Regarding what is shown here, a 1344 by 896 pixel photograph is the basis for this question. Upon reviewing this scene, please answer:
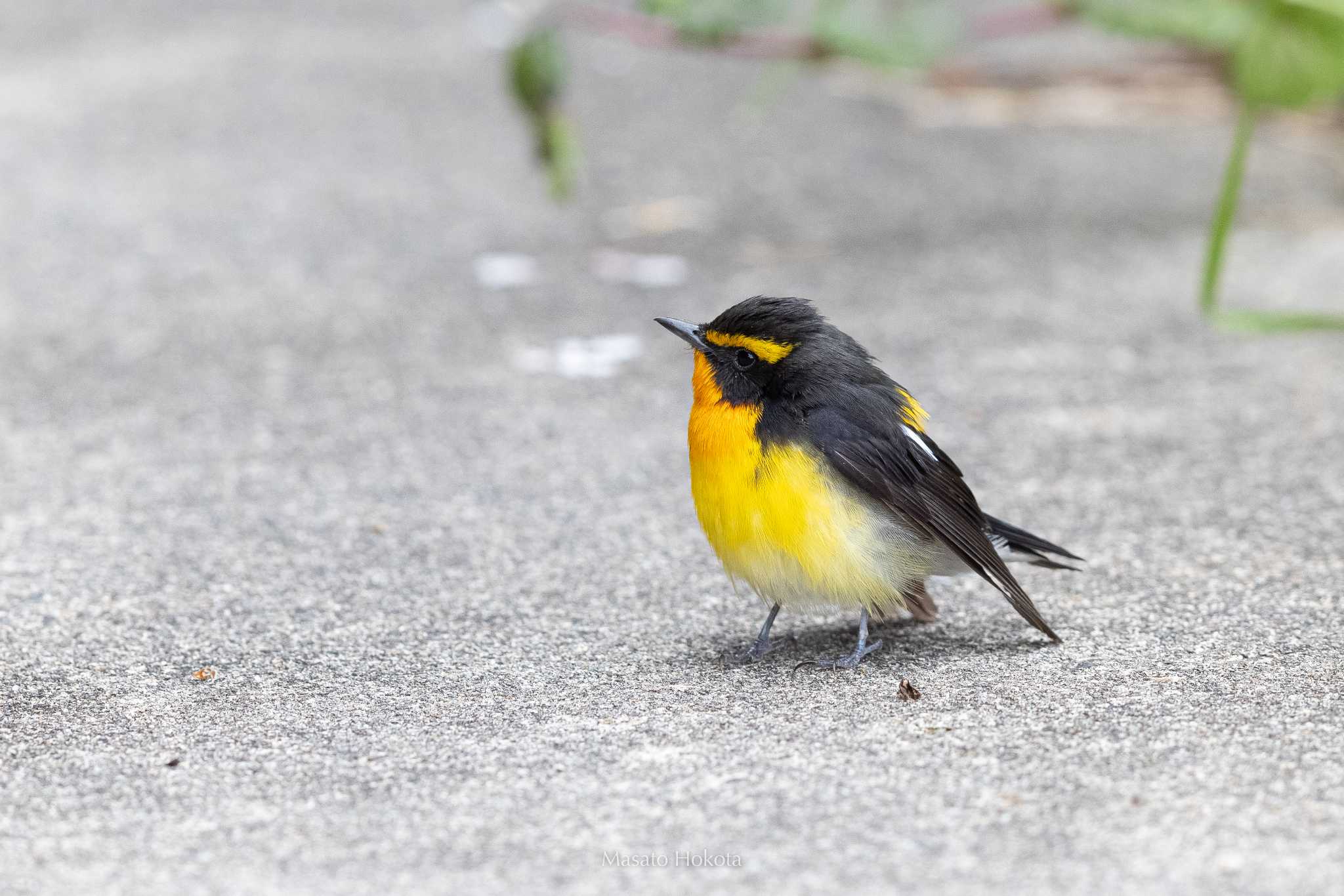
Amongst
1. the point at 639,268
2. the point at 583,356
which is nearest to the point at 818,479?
the point at 583,356

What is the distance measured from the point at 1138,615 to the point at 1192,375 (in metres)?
2.06

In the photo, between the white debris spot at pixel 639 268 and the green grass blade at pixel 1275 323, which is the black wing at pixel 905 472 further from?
the white debris spot at pixel 639 268

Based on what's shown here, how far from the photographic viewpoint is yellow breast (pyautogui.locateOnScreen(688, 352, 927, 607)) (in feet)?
10.2

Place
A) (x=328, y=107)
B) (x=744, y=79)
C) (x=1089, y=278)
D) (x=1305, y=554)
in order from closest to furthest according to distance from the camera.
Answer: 1. (x=1305, y=554)
2. (x=1089, y=278)
3. (x=328, y=107)
4. (x=744, y=79)

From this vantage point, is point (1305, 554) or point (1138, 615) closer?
point (1138, 615)

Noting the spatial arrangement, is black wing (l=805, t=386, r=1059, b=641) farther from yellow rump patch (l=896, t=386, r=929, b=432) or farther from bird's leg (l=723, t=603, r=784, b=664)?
bird's leg (l=723, t=603, r=784, b=664)

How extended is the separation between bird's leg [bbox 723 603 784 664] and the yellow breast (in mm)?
87

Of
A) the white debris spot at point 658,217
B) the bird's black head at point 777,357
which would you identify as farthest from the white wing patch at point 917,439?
the white debris spot at point 658,217

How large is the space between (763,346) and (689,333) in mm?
201

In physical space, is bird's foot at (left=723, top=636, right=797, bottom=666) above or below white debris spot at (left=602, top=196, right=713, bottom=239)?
below

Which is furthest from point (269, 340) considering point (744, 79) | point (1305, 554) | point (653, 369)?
point (744, 79)

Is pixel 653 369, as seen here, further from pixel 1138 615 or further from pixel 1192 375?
pixel 1138 615

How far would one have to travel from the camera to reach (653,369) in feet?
17.8

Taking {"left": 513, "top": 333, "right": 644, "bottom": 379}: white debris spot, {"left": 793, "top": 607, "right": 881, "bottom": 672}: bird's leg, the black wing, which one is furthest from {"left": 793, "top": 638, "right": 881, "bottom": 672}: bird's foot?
{"left": 513, "top": 333, "right": 644, "bottom": 379}: white debris spot
